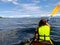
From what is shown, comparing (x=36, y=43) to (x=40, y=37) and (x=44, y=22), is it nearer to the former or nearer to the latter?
(x=40, y=37)

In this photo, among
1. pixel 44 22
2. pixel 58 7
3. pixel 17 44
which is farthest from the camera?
pixel 17 44

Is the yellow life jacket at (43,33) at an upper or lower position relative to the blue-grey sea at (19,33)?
upper

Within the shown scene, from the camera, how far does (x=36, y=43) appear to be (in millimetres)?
11359

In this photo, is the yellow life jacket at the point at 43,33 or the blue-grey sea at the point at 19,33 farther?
the blue-grey sea at the point at 19,33

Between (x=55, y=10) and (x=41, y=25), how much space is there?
5.12 feet

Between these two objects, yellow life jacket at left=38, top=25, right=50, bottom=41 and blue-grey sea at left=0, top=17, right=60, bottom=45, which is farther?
blue-grey sea at left=0, top=17, right=60, bottom=45

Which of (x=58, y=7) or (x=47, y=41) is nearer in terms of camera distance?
(x=58, y=7)

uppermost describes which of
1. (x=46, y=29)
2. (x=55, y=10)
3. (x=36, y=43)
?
(x=55, y=10)

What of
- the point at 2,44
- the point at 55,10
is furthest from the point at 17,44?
the point at 55,10

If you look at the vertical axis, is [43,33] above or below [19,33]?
above

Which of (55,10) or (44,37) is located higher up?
(55,10)

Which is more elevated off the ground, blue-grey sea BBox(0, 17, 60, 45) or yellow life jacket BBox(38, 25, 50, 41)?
yellow life jacket BBox(38, 25, 50, 41)

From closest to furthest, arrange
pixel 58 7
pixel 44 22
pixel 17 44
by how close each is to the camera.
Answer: pixel 58 7, pixel 44 22, pixel 17 44

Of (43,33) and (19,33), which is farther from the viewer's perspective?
(19,33)
